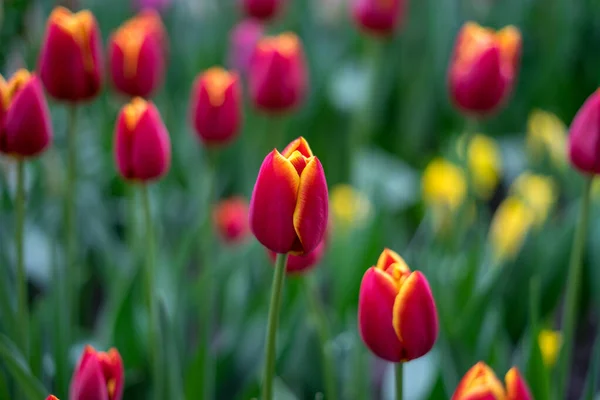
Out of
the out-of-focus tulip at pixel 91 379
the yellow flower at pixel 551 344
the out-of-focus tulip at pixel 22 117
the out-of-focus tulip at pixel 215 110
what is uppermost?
the out-of-focus tulip at pixel 22 117

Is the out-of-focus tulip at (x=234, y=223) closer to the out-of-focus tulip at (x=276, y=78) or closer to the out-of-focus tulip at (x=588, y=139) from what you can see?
the out-of-focus tulip at (x=276, y=78)

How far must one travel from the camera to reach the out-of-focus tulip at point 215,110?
2.99ft

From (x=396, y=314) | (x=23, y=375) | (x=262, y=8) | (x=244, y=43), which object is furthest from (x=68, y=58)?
(x=244, y=43)

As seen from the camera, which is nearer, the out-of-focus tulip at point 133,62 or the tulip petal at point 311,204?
the tulip petal at point 311,204

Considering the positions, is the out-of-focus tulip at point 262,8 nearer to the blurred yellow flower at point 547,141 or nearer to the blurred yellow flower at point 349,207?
the blurred yellow flower at point 349,207

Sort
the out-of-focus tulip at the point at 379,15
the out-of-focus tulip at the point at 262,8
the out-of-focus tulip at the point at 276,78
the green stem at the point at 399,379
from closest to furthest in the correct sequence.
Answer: the green stem at the point at 399,379 < the out-of-focus tulip at the point at 276,78 < the out-of-focus tulip at the point at 379,15 < the out-of-focus tulip at the point at 262,8

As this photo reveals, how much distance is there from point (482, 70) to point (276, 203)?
1.59ft

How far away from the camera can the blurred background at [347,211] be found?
0.95 meters

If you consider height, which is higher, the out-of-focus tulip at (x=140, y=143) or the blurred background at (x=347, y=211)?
the out-of-focus tulip at (x=140, y=143)

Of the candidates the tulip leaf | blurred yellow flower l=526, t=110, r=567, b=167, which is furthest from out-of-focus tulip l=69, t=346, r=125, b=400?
blurred yellow flower l=526, t=110, r=567, b=167

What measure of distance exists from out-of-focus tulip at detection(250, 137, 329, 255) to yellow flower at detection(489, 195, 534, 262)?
25.5 inches

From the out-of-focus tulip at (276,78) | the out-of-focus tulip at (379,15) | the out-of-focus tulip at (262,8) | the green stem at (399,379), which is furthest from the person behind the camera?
the out-of-focus tulip at (262,8)

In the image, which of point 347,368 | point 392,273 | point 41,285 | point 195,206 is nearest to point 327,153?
point 195,206

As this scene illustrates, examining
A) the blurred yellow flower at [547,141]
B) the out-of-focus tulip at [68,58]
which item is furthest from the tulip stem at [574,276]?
the blurred yellow flower at [547,141]
